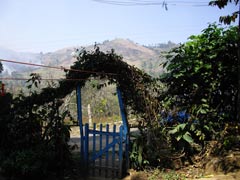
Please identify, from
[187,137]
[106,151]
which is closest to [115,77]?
[106,151]

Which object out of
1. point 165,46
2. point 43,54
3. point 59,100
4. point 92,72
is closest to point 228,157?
point 92,72

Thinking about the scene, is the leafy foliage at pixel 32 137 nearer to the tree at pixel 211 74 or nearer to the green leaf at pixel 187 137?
the green leaf at pixel 187 137

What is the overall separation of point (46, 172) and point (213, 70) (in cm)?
501

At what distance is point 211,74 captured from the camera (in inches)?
277

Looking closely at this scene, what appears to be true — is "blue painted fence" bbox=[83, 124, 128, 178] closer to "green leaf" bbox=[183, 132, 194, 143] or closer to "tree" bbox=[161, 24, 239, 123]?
"green leaf" bbox=[183, 132, 194, 143]

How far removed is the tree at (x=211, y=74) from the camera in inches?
272

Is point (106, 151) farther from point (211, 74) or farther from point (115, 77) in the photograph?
point (211, 74)

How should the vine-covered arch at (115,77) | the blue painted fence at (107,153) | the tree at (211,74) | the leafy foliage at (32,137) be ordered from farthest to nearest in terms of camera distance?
the tree at (211,74) < the vine-covered arch at (115,77) < the blue painted fence at (107,153) < the leafy foliage at (32,137)

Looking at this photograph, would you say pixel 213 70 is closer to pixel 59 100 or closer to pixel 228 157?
pixel 228 157

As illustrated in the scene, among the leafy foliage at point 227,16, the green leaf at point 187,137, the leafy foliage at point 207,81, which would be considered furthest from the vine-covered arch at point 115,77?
the leafy foliage at point 227,16

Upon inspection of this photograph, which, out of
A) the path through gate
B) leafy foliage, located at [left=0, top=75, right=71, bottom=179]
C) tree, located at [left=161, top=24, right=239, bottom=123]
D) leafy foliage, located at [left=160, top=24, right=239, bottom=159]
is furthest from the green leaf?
leafy foliage, located at [left=0, top=75, right=71, bottom=179]

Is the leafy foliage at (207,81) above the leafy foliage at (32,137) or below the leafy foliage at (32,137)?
above

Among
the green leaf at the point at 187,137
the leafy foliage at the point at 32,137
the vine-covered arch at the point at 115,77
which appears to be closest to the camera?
the leafy foliage at the point at 32,137

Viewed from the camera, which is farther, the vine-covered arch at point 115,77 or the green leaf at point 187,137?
the vine-covered arch at point 115,77
